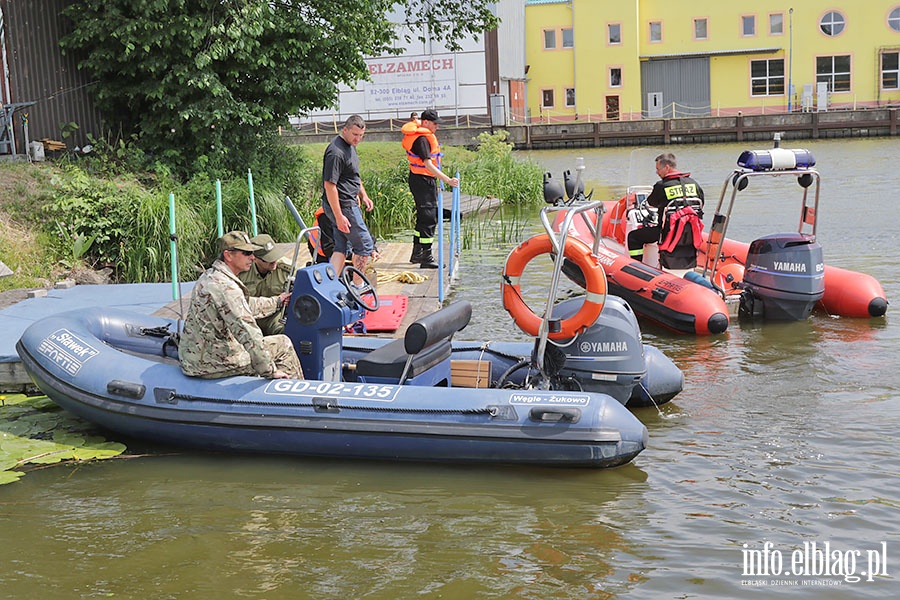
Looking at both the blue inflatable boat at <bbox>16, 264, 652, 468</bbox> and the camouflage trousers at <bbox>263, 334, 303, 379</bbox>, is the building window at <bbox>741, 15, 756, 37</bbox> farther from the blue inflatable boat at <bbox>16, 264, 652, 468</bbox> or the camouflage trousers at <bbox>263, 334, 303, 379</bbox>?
the camouflage trousers at <bbox>263, 334, 303, 379</bbox>

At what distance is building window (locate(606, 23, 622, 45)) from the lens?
4328 cm

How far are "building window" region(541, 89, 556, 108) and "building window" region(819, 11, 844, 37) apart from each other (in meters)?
11.3

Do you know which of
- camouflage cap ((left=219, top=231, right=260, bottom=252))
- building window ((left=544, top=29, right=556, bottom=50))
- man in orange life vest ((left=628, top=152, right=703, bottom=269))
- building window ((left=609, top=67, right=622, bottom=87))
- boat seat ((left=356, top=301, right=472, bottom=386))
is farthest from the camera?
building window ((left=544, top=29, right=556, bottom=50))

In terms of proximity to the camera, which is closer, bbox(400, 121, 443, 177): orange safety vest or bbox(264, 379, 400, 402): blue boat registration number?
bbox(264, 379, 400, 402): blue boat registration number

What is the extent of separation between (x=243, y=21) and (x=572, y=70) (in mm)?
33281

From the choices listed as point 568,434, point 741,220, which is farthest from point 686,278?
point 741,220

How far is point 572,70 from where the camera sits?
44.0m

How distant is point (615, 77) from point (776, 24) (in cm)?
686

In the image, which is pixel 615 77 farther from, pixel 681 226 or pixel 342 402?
pixel 342 402

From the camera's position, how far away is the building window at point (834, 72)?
42.1 meters

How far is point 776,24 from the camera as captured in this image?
1667 inches

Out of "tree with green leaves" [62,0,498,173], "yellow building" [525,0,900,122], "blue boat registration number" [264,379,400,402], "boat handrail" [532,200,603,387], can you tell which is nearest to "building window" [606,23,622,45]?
"yellow building" [525,0,900,122]

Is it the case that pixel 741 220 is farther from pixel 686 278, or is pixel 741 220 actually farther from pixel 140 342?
pixel 140 342

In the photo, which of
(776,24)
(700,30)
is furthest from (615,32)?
(776,24)
